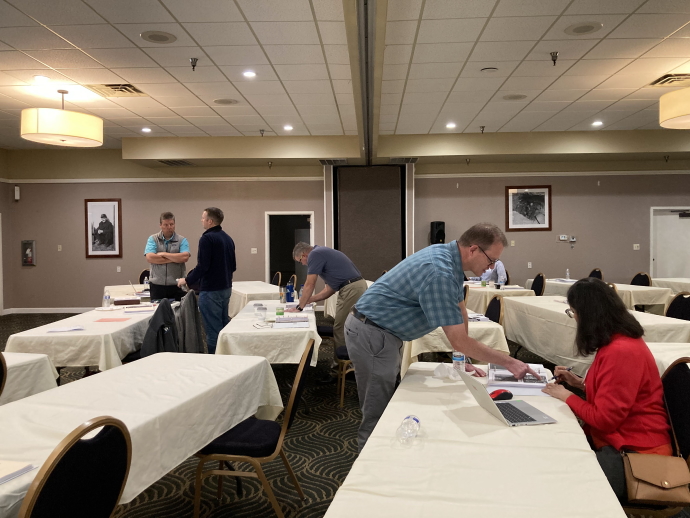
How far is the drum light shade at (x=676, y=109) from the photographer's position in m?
5.49

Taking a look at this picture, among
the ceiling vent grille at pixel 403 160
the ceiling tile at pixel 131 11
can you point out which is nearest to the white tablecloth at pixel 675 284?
the ceiling vent grille at pixel 403 160

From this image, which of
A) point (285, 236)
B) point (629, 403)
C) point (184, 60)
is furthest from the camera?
point (285, 236)

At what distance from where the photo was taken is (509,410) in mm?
1937

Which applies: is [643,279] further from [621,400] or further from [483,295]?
[621,400]

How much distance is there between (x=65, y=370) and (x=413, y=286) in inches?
187

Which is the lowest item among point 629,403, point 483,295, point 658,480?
point 658,480

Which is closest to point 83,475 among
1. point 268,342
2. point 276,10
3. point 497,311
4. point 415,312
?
point 415,312

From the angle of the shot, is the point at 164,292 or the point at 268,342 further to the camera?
the point at 164,292

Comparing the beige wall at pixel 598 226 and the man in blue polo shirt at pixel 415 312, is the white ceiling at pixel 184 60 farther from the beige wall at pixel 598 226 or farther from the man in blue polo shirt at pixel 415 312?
the beige wall at pixel 598 226

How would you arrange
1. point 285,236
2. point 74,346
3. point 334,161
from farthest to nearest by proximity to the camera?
point 285,236
point 334,161
point 74,346

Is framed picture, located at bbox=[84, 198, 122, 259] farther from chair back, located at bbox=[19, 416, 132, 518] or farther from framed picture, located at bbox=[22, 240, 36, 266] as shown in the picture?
chair back, located at bbox=[19, 416, 132, 518]

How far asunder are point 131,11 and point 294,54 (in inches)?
64.3

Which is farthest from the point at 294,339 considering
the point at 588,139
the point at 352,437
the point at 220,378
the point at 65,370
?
the point at 588,139

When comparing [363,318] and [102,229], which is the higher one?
[102,229]
